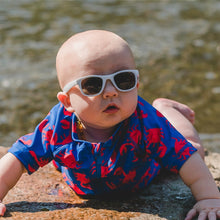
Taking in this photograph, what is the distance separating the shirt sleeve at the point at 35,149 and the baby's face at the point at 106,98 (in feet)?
0.85

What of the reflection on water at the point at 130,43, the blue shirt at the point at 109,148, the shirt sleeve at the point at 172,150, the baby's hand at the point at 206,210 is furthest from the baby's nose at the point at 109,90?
the reflection on water at the point at 130,43

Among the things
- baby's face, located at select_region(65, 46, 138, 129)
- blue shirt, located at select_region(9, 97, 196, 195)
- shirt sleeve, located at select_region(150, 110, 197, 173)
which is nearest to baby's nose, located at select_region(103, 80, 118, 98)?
baby's face, located at select_region(65, 46, 138, 129)

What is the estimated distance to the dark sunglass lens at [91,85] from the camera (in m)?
2.36

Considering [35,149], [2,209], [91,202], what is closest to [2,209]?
[2,209]

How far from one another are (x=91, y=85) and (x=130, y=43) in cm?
541

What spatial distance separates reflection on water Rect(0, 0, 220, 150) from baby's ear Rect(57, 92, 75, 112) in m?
2.50

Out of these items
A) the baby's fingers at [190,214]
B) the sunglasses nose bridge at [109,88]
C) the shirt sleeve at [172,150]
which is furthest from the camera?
the shirt sleeve at [172,150]

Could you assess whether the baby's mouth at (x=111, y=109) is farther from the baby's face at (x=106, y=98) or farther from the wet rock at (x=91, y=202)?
the wet rock at (x=91, y=202)

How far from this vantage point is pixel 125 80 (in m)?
2.39

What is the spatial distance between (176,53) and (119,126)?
4.86m

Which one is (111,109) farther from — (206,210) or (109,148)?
(206,210)

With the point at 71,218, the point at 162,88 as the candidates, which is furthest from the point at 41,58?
the point at 71,218

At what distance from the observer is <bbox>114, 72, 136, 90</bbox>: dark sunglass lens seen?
2371 millimetres

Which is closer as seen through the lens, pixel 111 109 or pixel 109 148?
pixel 111 109
